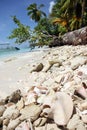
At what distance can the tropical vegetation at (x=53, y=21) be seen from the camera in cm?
2406

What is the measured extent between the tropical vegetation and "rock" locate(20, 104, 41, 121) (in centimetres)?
1979

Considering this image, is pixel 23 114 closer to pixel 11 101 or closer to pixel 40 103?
pixel 40 103

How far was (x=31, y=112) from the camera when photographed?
135 inches

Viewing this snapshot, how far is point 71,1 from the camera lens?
25.7 m

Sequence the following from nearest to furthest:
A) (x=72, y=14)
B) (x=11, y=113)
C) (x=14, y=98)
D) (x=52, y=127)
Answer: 1. (x=52, y=127)
2. (x=11, y=113)
3. (x=14, y=98)
4. (x=72, y=14)

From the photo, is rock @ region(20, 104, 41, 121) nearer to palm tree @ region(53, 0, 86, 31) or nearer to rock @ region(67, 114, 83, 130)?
rock @ region(67, 114, 83, 130)

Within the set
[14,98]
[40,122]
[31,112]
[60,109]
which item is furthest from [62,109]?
[14,98]

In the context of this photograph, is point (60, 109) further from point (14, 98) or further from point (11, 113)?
point (14, 98)

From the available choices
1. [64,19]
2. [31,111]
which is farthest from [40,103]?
[64,19]

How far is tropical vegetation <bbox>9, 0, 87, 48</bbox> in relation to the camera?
24062 millimetres

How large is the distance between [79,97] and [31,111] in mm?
687

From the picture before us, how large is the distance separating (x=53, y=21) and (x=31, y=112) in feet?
85.0

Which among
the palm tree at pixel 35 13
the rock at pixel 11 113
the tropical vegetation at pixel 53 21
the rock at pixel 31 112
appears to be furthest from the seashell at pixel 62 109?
the palm tree at pixel 35 13

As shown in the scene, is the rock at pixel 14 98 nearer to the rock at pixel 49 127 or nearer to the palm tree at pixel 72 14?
the rock at pixel 49 127
